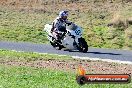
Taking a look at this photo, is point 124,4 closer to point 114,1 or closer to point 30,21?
point 114,1

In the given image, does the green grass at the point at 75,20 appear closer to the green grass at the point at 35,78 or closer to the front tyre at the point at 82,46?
the front tyre at the point at 82,46

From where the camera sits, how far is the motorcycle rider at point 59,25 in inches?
953

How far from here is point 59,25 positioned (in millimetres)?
24719

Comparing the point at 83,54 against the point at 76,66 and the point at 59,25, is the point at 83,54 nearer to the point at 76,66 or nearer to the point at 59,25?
the point at 59,25

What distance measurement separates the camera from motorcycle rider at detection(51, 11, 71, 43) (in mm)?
24203

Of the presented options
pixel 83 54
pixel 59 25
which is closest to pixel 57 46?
pixel 59 25

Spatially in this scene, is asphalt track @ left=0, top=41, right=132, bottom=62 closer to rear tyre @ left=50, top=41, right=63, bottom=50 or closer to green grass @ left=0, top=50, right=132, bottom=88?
rear tyre @ left=50, top=41, right=63, bottom=50

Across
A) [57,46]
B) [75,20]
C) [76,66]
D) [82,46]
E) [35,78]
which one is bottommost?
[75,20]

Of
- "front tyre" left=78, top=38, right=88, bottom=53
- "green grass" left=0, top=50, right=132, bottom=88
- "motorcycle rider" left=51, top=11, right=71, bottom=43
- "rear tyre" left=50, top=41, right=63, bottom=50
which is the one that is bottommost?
"rear tyre" left=50, top=41, right=63, bottom=50

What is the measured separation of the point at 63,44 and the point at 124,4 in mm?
16183

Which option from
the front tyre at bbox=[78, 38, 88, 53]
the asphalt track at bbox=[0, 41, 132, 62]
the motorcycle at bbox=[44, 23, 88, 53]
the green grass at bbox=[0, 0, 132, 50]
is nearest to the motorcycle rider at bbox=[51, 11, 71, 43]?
the motorcycle at bbox=[44, 23, 88, 53]

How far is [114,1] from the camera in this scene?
41.3 m

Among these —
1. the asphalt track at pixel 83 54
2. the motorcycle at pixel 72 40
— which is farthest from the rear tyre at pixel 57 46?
the asphalt track at pixel 83 54

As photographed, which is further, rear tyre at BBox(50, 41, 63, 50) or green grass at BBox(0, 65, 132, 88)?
rear tyre at BBox(50, 41, 63, 50)
